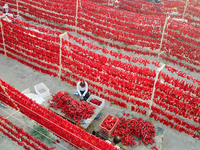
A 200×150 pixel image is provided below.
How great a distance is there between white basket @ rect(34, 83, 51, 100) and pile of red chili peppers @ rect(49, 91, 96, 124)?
0.95 metres

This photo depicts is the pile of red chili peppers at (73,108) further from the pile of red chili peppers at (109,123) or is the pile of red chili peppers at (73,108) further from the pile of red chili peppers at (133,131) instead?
the pile of red chili peppers at (133,131)

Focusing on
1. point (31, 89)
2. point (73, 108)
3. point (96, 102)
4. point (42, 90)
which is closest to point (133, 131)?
point (96, 102)

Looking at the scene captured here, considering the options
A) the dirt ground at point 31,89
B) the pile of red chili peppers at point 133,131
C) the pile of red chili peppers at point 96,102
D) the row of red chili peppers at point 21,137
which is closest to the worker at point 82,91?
the pile of red chili peppers at point 96,102

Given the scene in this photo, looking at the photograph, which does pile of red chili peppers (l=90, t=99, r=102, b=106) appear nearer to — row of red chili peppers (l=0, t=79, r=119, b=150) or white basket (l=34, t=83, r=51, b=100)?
white basket (l=34, t=83, r=51, b=100)

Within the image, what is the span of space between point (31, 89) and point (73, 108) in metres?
2.68

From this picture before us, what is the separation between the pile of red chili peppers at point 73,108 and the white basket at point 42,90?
0.95m

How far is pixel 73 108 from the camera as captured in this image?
625 cm

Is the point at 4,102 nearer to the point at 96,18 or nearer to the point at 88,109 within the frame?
the point at 88,109

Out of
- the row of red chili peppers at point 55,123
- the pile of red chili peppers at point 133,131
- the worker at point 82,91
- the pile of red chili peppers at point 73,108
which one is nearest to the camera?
the row of red chili peppers at point 55,123

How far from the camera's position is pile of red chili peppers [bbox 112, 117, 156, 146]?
18.9 ft

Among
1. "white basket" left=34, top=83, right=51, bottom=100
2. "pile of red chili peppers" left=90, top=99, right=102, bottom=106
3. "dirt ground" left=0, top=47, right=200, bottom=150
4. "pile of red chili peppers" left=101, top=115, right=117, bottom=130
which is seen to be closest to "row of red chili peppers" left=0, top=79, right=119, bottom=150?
"dirt ground" left=0, top=47, right=200, bottom=150

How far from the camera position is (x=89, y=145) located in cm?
503

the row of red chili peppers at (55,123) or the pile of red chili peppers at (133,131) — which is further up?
the row of red chili peppers at (55,123)

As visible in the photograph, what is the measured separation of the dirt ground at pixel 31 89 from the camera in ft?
20.5
